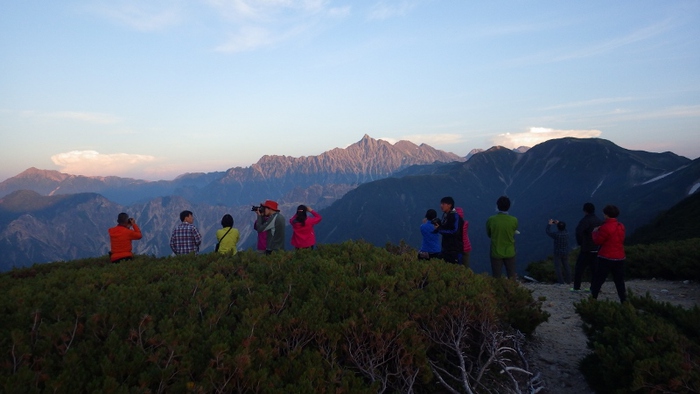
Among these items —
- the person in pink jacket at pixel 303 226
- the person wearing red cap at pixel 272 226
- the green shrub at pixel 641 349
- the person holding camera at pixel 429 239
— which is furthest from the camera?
the person wearing red cap at pixel 272 226

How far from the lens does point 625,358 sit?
172 inches

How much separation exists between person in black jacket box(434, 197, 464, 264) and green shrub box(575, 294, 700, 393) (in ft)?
12.1

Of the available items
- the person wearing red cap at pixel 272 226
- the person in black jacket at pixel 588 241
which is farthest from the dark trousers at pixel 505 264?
the person wearing red cap at pixel 272 226

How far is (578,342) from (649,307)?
1635 millimetres

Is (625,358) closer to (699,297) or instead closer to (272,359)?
(272,359)

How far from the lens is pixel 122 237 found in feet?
31.0

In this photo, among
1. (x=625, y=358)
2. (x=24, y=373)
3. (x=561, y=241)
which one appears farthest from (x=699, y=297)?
(x=24, y=373)

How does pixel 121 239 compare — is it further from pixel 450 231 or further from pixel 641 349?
pixel 641 349

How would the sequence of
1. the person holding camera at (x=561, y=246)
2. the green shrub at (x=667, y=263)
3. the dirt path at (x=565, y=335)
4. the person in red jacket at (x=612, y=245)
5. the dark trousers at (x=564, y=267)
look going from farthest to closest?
the dark trousers at (x=564, y=267)
the person holding camera at (x=561, y=246)
the green shrub at (x=667, y=263)
the person in red jacket at (x=612, y=245)
the dirt path at (x=565, y=335)

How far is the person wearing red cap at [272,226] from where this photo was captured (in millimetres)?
10477

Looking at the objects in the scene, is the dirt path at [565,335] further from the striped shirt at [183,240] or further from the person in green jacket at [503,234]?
the striped shirt at [183,240]

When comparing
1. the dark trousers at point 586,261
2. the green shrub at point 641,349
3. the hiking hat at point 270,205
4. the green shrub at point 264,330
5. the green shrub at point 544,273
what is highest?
the hiking hat at point 270,205

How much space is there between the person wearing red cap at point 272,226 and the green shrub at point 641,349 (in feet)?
24.2

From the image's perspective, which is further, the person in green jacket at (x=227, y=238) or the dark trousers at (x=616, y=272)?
the person in green jacket at (x=227, y=238)
